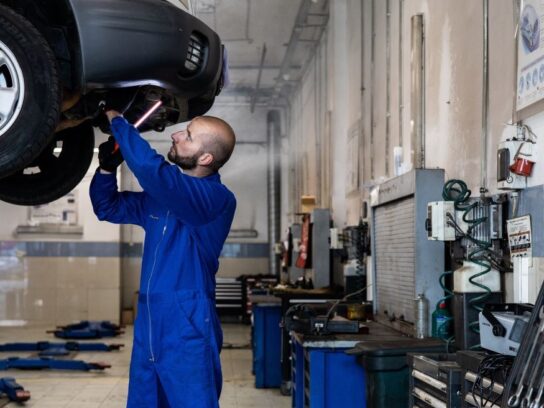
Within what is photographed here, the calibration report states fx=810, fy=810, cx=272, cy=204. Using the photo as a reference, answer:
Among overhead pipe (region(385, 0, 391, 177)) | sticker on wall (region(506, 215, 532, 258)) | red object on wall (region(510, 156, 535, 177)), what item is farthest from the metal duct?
red object on wall (region(510, 156, 535, 177))

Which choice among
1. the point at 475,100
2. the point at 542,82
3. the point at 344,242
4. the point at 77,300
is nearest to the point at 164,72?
the point at 542,82

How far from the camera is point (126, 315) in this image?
485 inches

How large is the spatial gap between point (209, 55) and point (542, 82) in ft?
3.79

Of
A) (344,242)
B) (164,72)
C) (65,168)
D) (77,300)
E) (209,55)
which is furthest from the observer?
(77,300)

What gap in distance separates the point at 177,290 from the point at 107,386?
15.1 ft

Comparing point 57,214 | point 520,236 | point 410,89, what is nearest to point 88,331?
point 57,214

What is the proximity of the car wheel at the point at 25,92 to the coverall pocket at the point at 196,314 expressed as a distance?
0.61 m

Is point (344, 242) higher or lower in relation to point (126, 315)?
higher

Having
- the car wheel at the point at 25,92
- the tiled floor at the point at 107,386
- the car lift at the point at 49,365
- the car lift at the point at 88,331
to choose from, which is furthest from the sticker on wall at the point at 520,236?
the car lift at the point at 88,331

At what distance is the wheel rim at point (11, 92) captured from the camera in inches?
91.4

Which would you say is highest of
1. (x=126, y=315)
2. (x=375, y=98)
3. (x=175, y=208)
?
(x=375, y=98)

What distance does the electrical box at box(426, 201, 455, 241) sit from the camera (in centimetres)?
347

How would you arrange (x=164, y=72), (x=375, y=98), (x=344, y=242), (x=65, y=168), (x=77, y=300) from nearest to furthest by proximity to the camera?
(x=164, y=72) → (x=65, y=168) → (x=375, y=98) → (x=344, y=242) → (x=77, y=300)

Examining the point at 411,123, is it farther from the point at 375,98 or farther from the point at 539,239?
the point at 539,239
